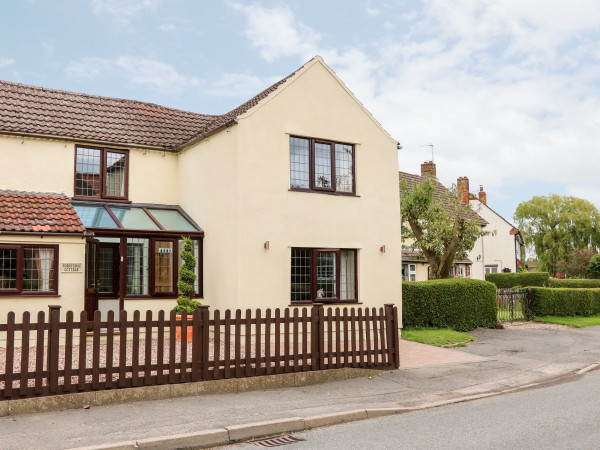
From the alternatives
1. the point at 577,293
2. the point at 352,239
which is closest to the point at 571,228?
the point at 577,293

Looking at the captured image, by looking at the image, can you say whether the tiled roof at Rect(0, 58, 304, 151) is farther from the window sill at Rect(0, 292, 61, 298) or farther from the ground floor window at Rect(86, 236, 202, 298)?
the window sill at Rect(0, 292, 61, 298)

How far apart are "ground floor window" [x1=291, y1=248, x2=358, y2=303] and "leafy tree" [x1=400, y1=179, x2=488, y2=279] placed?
6.45m

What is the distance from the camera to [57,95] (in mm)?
17703

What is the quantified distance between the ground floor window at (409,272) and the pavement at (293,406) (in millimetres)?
17779

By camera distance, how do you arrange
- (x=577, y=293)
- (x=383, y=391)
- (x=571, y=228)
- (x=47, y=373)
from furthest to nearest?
(x=571, y=228) → (x=577, y=293) → (x=383, y=391) → (x=47, y=373)

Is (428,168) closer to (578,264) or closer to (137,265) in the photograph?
(578,264)

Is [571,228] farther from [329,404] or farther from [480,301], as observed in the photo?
[329,404]

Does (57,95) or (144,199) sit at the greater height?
(57,95)

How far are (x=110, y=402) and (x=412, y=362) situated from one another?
7.00m

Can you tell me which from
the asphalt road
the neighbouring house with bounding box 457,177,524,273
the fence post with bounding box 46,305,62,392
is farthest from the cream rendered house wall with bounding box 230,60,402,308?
the neighbouring house with bounding box 457,177,524,273

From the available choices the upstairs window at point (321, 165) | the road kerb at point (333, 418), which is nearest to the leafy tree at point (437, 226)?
the upstairs window at point (321, 165)

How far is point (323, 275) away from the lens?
1564 centimetres

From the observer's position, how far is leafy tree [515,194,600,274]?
58.5m

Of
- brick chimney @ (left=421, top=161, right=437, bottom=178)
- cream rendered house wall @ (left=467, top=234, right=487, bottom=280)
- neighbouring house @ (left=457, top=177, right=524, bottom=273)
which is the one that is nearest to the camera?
brick chimney @ (left=421, top=161, right=437, bottom=178)
